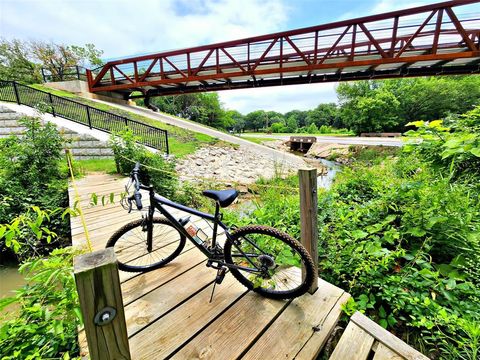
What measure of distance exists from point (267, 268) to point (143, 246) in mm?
1440

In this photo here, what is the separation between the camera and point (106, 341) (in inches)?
27.7

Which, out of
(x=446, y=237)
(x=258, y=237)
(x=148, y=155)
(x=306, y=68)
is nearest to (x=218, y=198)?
(x=258, y=237)

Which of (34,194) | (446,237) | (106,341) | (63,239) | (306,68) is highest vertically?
(306,68)

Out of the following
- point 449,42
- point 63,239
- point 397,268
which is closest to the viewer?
point 397,268

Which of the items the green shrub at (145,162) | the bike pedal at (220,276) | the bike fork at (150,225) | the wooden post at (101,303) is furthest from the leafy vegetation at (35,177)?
the wooden post at (101,303)

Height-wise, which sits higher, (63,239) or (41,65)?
(41,65)

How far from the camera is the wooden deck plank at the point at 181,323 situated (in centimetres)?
126

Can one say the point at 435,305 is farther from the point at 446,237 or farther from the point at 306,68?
the point at 306,68

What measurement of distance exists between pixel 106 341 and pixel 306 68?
10.5 meters

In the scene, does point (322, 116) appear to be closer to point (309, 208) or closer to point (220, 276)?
point (309, 208)

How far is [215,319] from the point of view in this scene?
57.2 inches

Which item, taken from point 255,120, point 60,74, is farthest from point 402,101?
point 255,120

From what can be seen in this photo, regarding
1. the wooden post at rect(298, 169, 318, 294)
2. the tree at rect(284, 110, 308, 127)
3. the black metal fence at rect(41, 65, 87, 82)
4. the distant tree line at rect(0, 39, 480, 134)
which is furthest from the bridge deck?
the tree at rect(284, 110, 308, 127)

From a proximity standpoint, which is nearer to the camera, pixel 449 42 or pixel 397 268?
pixel 397 268
